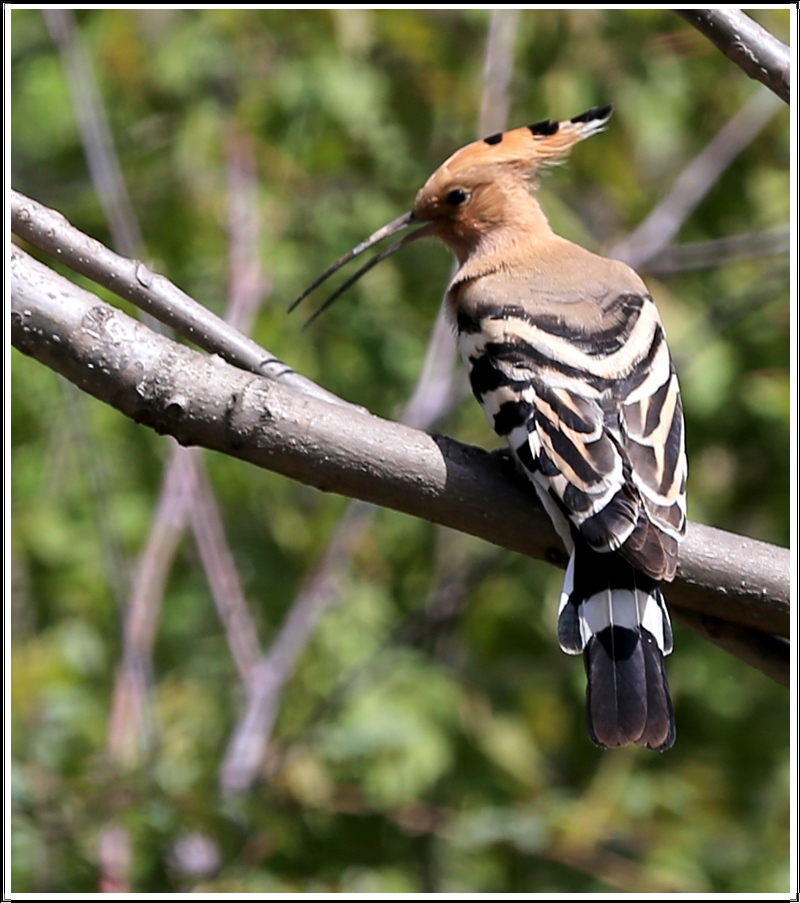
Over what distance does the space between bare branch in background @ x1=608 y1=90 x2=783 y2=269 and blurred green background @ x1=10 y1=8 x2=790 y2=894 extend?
64 millimetres

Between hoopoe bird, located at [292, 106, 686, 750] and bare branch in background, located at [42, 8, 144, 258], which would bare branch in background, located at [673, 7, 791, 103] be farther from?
bare branch in background, located at [42, 8, 144, 258]

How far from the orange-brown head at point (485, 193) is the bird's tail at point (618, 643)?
1003mm

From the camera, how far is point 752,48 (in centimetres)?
160

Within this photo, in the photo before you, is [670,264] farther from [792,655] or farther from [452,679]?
[792,655]

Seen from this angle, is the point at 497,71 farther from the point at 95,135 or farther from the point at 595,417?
the point at 595,417

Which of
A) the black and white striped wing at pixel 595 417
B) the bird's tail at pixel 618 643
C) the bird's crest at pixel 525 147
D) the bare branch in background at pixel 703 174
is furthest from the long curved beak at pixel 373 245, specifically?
the bird's tail at pixel 618 643

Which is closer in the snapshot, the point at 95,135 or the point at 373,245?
the point at 373,245

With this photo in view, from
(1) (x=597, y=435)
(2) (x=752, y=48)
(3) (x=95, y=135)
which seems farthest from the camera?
(3) (x=95, y=135)

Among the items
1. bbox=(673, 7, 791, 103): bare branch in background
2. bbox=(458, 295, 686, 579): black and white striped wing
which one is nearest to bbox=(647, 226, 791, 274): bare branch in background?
bbox=(458, 295, 686, 579): black and white striped wing

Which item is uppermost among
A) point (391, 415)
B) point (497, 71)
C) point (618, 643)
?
point (497, 71)

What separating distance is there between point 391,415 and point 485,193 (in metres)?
0.64

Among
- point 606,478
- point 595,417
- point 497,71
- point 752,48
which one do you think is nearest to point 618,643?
point 606,478

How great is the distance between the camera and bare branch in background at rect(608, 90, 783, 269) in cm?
311

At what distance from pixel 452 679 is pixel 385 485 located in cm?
175
